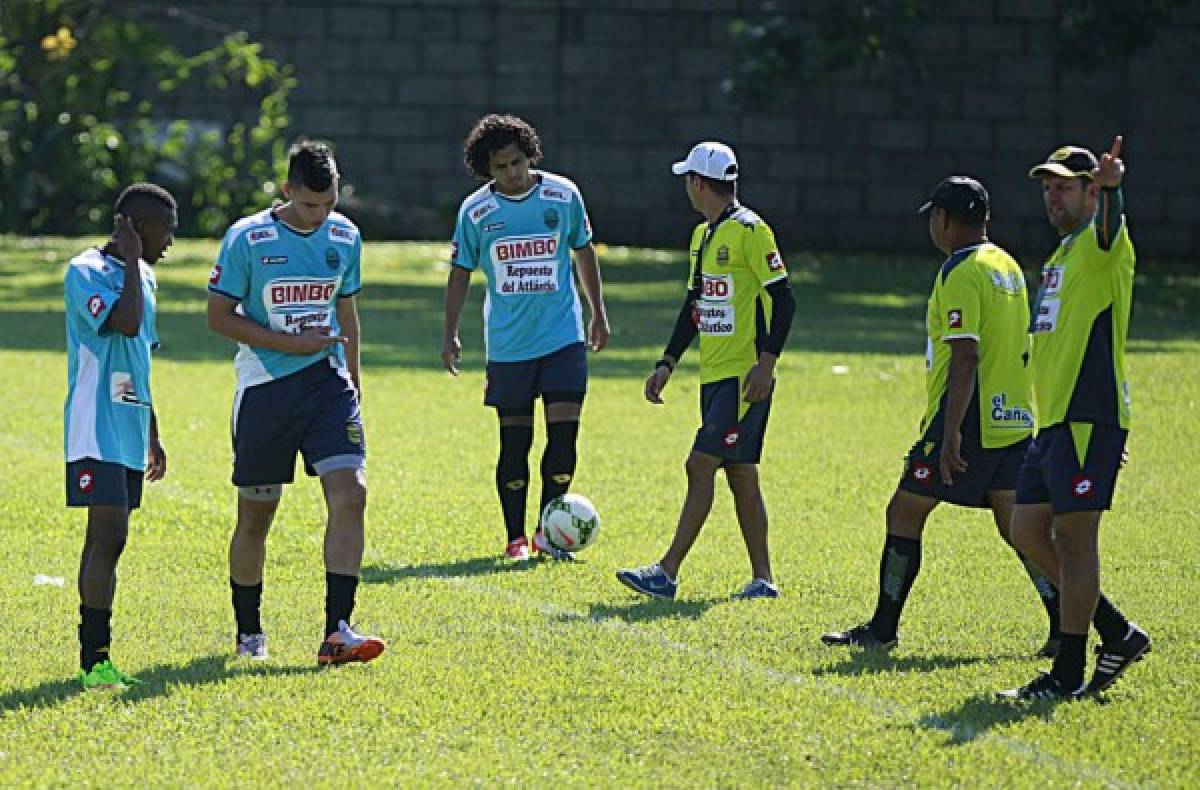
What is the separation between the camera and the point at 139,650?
7.44 meters

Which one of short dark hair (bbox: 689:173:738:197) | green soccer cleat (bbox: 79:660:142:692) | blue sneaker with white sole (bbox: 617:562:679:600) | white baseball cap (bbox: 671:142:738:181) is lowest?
blue sneaker with white sole (bbox: 617:562:679:600)

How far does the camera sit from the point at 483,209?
978 cm

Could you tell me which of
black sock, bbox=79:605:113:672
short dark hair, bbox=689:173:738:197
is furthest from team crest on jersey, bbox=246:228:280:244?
short dark hair, bbox=689:173:738:197

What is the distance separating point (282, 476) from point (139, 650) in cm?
83

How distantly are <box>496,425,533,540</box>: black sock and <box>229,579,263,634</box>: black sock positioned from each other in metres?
2.39

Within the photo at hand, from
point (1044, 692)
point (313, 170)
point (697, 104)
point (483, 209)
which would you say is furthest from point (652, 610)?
point (697, 104)

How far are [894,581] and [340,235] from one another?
2354 mm

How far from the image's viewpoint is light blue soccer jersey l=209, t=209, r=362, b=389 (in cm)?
722

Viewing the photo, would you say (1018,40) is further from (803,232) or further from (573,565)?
(573,565)

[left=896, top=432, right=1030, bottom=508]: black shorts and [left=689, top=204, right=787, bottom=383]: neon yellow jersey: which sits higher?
[left=689, top=204, right=787, bottom=383]: neon yellow jersey

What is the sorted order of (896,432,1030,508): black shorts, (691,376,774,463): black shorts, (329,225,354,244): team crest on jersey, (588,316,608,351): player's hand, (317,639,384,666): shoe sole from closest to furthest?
1. (317,639,384,666): shoe sole
2. (329,225,354,244): team crest on jersey
3. (896,432,1030,508): black shorts
4. (691,376,774,463): black shorts
5. (588,316,608,351): player's hand

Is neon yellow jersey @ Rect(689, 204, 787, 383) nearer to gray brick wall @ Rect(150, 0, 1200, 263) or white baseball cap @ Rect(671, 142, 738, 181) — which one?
white baseball cap @ Rect(671, 142, 738, 181)

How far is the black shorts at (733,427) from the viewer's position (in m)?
8.54

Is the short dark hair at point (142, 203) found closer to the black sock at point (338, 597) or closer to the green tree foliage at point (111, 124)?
the black sock at point (338, 597)
